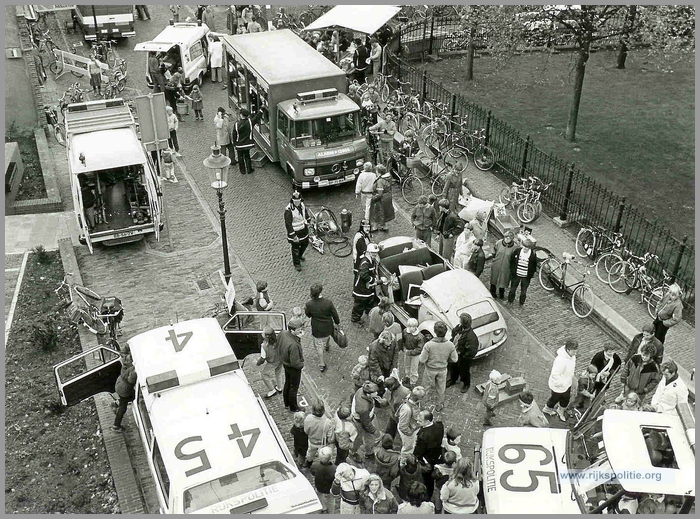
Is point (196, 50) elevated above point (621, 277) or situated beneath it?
elevated above

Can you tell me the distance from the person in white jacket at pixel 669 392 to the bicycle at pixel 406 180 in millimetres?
9495

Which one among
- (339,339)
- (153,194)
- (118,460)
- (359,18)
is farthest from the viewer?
(359,18)

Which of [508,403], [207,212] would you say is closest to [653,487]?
[508,403]

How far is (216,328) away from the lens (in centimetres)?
1262

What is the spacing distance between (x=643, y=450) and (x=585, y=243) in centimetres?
888

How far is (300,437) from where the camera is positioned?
39.3ft

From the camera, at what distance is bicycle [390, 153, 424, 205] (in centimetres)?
2081

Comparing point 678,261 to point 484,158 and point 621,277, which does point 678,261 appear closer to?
point 621,277

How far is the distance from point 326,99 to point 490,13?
5.91 meters

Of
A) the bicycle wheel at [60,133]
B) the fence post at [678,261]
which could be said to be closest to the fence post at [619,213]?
the fence post at [678,261]

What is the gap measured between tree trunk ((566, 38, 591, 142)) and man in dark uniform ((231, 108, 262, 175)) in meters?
9.27

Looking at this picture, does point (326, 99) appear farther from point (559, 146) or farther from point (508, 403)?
point (508, 403)

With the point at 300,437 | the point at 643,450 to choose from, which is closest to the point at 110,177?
the point at 300,437

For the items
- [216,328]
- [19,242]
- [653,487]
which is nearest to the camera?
[653,487]
